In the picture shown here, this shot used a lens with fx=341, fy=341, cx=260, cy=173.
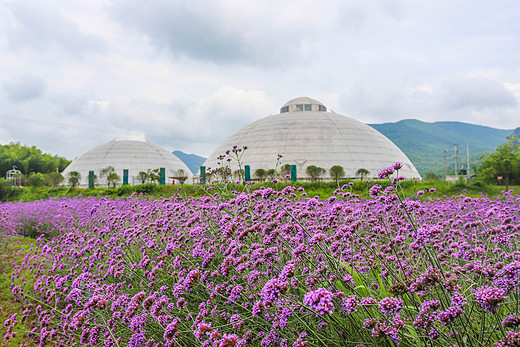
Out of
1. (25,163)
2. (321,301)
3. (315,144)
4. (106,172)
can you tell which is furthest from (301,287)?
(25,163)

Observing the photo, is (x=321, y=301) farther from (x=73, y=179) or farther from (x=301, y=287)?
(x=73, y=179)

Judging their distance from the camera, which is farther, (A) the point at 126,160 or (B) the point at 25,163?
(B) the point at 25,163

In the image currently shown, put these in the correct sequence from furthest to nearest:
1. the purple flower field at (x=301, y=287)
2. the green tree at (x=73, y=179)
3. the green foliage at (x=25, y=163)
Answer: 1. the green foliage at (x=25, y=163)
2. the green tree at (x=73, y=179)
3. the purple flower field at (x=301, y=287)

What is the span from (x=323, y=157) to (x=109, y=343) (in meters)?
37.5

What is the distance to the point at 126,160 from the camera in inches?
2323

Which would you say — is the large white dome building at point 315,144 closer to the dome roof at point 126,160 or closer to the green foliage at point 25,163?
the dome roof at point 126,160

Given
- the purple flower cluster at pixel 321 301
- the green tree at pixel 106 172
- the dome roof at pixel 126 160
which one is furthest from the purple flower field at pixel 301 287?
the dome roof at pixel 126 160

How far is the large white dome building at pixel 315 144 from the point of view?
3901 centimetres

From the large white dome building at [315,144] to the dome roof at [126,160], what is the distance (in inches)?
663

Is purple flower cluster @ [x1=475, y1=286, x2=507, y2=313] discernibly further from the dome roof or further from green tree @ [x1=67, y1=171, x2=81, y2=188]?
the dome roof

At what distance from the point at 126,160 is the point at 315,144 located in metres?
34.9

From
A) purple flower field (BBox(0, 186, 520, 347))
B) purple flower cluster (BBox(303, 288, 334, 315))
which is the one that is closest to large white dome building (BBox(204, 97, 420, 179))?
purple flower field (BBox(0, 186, 520, 347))

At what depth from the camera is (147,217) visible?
6141mm

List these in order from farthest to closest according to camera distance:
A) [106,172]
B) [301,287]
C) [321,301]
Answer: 1. [106,172]
2. [301,287]
3. [321,301]
